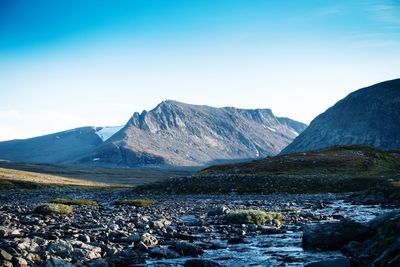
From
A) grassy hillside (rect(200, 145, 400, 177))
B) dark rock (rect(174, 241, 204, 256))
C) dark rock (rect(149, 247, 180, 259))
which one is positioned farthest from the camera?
grassy hillside (rect(200, 145, 400, 177))

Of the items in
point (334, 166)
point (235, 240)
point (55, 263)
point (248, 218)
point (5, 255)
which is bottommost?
point (334, 166)

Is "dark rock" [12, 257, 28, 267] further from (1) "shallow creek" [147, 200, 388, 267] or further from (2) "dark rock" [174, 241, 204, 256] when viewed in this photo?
(2) "dark rock" [174, 241, 204, 256]

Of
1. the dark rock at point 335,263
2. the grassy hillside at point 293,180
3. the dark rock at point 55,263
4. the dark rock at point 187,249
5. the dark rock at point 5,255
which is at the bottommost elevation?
the grassy hillside at point 293,180

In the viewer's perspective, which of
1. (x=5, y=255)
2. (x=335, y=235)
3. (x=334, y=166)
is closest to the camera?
(x=5, y=255)

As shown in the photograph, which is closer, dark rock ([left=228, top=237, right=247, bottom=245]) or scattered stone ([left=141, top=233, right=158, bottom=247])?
scattered stone ([left=141, top=233, right=158, bottom=247])

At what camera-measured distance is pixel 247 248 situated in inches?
796

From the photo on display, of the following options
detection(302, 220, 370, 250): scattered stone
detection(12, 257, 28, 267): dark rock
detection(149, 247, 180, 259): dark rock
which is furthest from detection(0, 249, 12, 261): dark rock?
detection(302, 220, 370, 250): scattered stone

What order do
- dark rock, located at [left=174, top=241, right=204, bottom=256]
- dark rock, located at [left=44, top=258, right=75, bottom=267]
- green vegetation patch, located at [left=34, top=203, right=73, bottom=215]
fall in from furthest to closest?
green vegetation patch, located at [left=34, top=203, right=73, bottom=215], dark rock, located at [left=174, top=241, right=204, bottom=256], dark rock, located at [left=44, top=258, right=75, bottom=267]

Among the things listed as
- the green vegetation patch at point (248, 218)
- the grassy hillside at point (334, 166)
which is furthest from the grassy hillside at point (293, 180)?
the green vegetation patch at point (248, 218)

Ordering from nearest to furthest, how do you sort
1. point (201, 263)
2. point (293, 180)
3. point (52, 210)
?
point (201, 263), point (52, 210), point (293, 180)

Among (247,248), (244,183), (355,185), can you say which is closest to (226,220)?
(247,248)

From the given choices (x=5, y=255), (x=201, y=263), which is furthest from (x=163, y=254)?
(x=5, y=255)

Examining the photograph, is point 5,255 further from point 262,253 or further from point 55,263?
point 262,253

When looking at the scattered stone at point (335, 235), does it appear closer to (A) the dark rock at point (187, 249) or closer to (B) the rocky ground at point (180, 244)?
(B) the rocky ground at point (180, 244)
